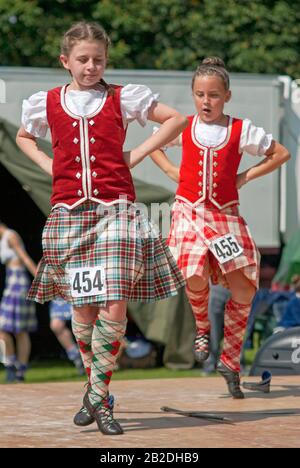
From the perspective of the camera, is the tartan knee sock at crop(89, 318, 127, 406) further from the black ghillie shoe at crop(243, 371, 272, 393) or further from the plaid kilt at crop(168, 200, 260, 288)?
the black ghillie shoe at crop(243, 371, 272, 393)

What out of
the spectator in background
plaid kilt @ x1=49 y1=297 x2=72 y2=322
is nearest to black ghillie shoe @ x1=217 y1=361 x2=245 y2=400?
the spectator in background

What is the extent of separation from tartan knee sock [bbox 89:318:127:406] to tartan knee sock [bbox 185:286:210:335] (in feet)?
5.37

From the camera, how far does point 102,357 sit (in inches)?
201

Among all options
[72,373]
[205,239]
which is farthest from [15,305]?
[205,239]

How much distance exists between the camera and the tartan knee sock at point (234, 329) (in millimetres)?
6617

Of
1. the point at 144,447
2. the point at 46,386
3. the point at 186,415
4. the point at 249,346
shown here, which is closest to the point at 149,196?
the point at 249,346

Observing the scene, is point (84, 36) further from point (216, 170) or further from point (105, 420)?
point (216, 170)

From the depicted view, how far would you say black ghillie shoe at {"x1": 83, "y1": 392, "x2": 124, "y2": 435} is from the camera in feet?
16.5

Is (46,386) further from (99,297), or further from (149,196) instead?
(149,196)

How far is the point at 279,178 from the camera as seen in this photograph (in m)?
13.7

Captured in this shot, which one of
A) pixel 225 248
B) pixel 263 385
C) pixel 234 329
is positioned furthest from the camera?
pixel 263 385

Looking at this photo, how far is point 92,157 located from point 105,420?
3.36 feet
